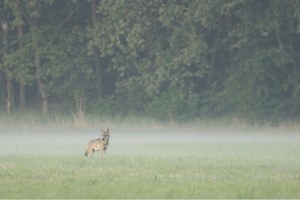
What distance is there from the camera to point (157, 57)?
133 ft

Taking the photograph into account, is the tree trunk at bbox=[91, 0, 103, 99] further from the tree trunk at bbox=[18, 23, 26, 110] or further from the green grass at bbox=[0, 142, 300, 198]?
the green grass at bbox=[0, 142, 300, 198]

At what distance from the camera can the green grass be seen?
46.9 ft

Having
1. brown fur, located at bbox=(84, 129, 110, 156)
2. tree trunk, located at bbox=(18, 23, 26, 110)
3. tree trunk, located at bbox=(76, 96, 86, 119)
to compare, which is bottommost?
brown fur, located at bbox=(84, 129, 110, 156)

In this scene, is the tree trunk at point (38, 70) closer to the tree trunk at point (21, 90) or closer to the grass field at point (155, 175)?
the tree trunk at point (21, 90)

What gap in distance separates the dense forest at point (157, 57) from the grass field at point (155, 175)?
13891 millimetres

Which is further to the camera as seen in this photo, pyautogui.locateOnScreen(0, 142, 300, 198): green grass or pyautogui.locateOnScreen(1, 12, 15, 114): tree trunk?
pyautogui.locateOnScreen(1, 12, 15, 114): tree trunk

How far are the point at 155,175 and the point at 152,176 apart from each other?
0.18 m

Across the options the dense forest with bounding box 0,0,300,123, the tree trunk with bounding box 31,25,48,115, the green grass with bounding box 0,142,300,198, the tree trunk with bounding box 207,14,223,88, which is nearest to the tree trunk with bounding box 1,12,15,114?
the dense forest with bounding box 0,0,300,123

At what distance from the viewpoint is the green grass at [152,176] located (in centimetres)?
1428

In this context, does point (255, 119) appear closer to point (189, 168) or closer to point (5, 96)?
point (5, 96)

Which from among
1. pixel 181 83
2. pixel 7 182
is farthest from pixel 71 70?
pixel 7 182

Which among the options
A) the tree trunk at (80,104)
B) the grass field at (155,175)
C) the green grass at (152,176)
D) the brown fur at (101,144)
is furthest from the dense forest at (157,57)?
the brown fur at (101,144)

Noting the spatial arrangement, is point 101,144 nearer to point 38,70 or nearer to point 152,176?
point 152,176

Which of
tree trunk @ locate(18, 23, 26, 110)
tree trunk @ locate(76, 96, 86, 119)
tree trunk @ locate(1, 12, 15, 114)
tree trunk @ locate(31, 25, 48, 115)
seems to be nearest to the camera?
tree trunk @ locate(31, 25, 48, 115)
